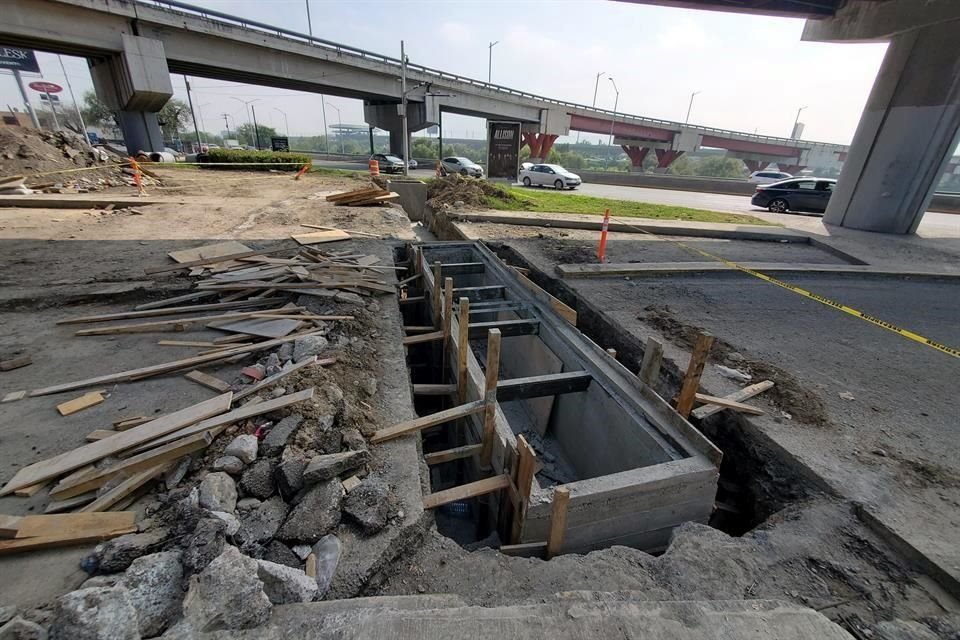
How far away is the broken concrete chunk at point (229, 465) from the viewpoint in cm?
308

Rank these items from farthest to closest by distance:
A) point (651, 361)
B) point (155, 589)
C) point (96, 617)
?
1. point (651, 361)
2. point (155, 589)
3. point (96, 617)

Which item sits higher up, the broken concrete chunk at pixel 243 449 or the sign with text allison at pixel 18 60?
the sign with text allison at pixel 18 60

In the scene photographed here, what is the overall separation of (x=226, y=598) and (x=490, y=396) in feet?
8.15

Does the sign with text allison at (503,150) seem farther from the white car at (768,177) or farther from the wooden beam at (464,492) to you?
the wooden beam at (464,492)

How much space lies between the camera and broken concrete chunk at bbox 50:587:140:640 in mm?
1792

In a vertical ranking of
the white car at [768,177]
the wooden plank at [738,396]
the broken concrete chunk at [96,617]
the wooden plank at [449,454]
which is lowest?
the wooden plank at [449,454]

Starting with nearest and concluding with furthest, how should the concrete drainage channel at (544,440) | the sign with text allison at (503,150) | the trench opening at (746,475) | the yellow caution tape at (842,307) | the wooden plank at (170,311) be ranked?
the concrete drainage channel at (544,440) → the trench opening at (746,475) → the wooden plank at (170,311) → the yellow caution tape at (842,307) → the sign with text allison at (503,150)

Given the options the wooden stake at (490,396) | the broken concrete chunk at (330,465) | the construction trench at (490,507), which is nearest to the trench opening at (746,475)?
the construction trench at (490,507)

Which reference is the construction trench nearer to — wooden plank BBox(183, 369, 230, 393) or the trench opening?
the trench opening

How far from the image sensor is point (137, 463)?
301 centimetres

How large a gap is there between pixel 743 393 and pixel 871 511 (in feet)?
5.01

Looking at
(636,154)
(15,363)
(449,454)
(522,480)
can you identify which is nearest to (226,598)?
(522,480)

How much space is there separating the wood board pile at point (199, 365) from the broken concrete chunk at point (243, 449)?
0.21 metres

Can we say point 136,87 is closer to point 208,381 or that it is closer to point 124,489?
point 208,381
